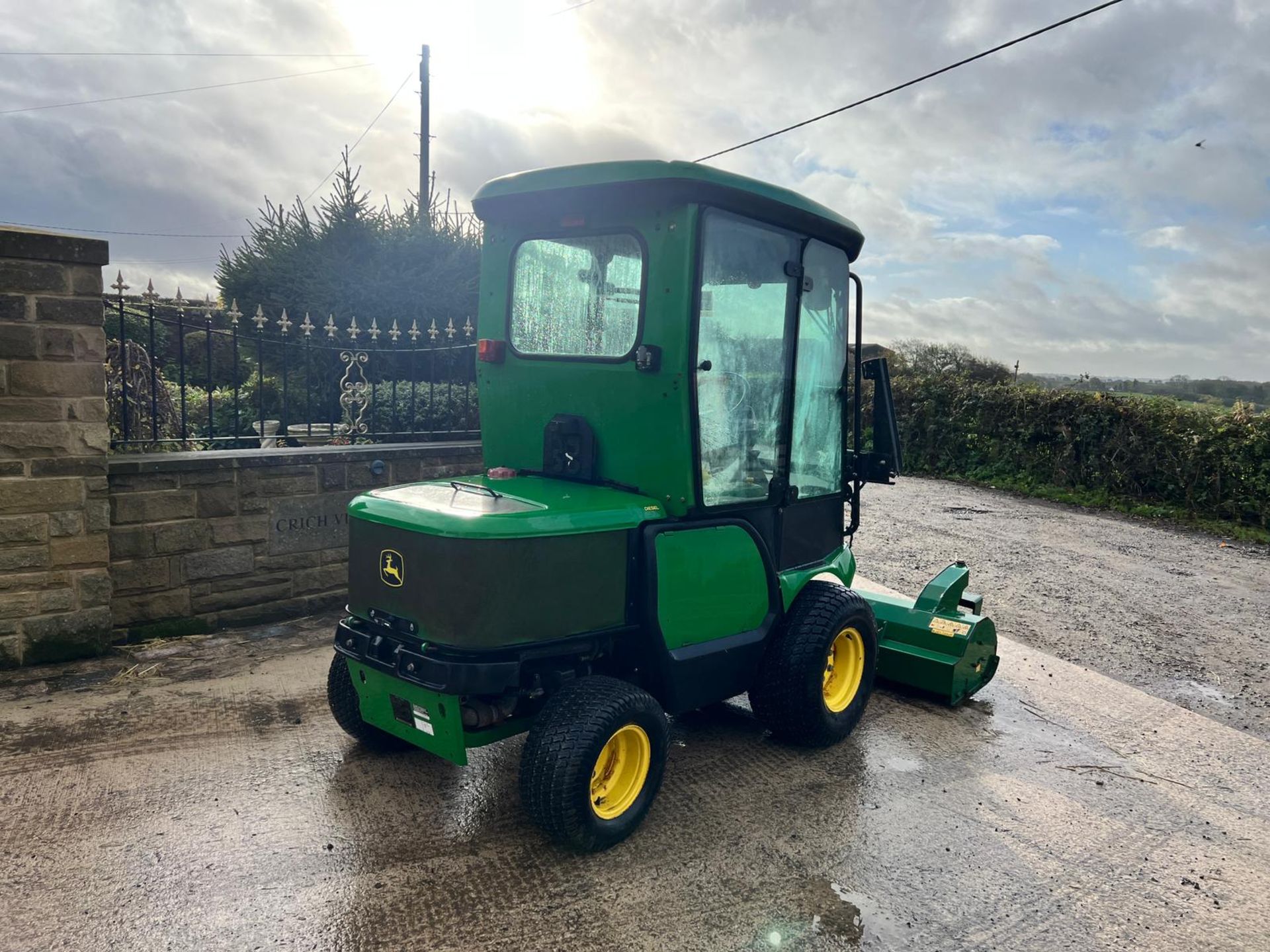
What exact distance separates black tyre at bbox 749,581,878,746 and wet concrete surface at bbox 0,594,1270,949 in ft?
0.48

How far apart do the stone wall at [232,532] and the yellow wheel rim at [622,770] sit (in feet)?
10.4

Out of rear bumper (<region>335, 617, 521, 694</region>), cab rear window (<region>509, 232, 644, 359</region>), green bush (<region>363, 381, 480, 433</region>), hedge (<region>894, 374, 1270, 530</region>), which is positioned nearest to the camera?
rear bumper (<region>335, 617, 521, 694</region>)

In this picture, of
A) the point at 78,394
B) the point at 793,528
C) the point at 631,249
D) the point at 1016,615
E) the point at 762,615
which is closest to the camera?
the point at 631,249

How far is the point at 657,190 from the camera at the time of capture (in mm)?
3014

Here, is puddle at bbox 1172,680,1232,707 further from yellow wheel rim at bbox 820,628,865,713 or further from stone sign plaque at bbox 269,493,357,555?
stone sign plaque at bbox 269,493,357,555

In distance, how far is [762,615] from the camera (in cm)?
352

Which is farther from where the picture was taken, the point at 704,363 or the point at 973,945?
the point at 704,363

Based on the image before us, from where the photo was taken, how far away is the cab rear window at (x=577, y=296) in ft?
10.6

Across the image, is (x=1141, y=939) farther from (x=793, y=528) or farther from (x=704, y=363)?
(x=704, y=363)

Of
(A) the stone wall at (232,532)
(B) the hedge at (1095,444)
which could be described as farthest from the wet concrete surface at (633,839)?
(B) the hedge at (1095,444)

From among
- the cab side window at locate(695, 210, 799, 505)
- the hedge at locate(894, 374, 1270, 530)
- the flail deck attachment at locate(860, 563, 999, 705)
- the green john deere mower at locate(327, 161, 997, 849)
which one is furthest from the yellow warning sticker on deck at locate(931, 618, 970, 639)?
the hedge at locate(894, 374, 1270, 530)

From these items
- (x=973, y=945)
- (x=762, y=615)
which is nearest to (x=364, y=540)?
(x=762, y=615)

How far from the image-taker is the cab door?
3674mm

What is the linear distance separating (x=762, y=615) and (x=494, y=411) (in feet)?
4.76
